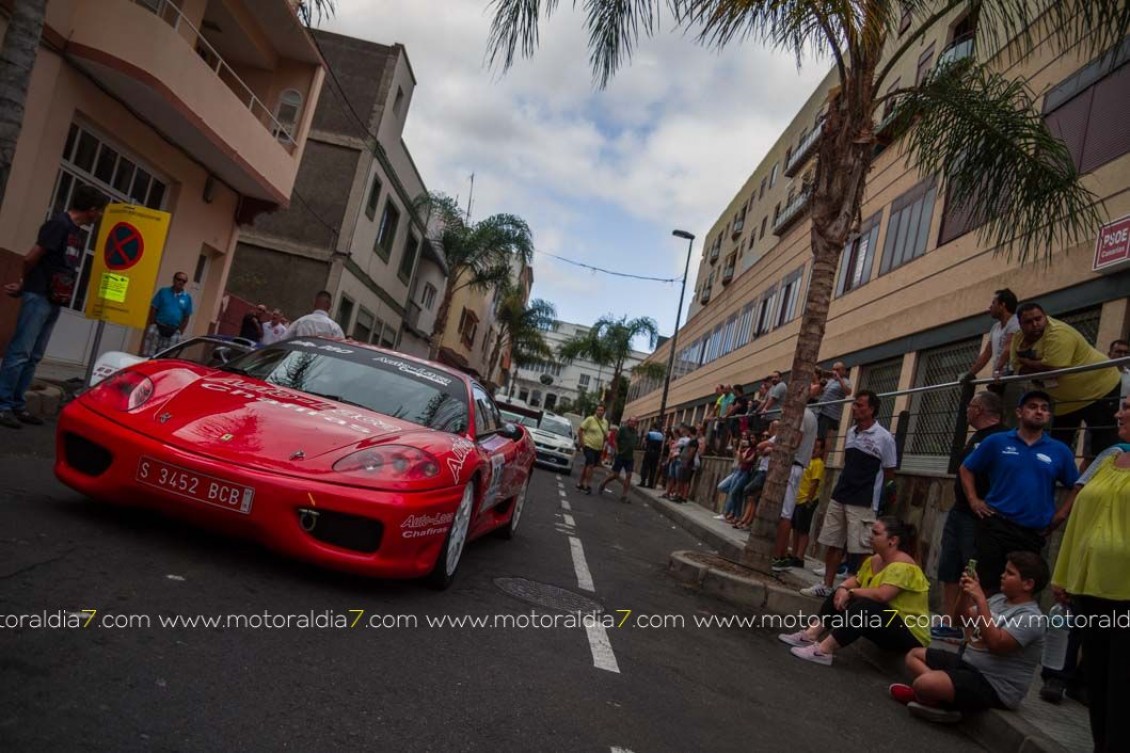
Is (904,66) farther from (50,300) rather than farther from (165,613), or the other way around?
(165,613)

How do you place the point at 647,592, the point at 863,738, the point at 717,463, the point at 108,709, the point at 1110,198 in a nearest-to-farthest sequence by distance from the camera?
1. the point at 108,709
2. the point at 863,738
3. the point at 647,592
4. the point at 1110,198
5. the point at 717,463

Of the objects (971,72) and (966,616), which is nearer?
(966,616)

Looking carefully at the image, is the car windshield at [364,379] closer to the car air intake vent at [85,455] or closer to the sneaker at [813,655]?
the car air intake vent at [85,455]

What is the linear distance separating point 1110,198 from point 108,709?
41.3 ft

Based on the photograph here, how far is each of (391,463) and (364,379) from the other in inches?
48.6

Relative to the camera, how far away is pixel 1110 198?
11156mm

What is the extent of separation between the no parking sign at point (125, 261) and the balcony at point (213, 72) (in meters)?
3.47

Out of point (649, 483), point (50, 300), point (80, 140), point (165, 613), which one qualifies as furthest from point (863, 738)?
point (649, 483)

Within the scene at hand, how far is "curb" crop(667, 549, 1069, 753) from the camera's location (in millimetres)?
4062

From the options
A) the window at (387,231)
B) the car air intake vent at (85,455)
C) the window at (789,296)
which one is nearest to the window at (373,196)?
the window at (387,231)

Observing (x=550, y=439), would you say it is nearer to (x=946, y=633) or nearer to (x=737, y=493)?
(x=737, y=493)

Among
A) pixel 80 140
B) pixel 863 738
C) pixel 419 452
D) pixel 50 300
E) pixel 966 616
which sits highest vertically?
pixel 80 140

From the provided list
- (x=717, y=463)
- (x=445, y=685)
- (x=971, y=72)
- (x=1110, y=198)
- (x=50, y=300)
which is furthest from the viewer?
(x=717, y=463)

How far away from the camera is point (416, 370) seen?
5715mm
